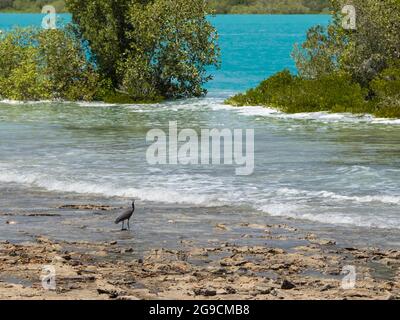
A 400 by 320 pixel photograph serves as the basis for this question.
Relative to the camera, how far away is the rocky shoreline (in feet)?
38.9

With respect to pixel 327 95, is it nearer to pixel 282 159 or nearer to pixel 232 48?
pixel 282 159

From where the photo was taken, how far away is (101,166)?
2522cm

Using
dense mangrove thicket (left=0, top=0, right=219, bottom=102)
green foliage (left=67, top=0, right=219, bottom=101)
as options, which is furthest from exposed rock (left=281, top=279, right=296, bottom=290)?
dense mangrove thicket (left=0, top=0, right=219, bottom=102)

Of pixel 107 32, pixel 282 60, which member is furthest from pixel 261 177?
pixel 282 60

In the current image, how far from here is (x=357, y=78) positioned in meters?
40.2

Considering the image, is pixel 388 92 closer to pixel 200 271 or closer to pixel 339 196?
pixel 339 196

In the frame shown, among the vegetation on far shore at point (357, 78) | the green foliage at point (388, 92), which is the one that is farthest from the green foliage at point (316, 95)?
the green foliage at point (388, 92)

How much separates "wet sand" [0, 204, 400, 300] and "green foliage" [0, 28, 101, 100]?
29720 millimetres

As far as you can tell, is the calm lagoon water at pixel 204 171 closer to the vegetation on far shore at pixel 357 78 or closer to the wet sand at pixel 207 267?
the wet sand at pixel 207 267

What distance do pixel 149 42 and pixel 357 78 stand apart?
32.6ft

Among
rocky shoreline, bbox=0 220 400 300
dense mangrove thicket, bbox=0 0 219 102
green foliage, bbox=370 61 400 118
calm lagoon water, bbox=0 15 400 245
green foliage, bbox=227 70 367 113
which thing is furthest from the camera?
dense mangrove thicket, bbox=0 0 219 102

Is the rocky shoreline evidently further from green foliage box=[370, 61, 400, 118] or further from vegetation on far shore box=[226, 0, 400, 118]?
vegetation on far shore box=[226, 0, 400, 118]

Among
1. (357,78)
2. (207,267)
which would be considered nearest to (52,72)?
(357,78)
